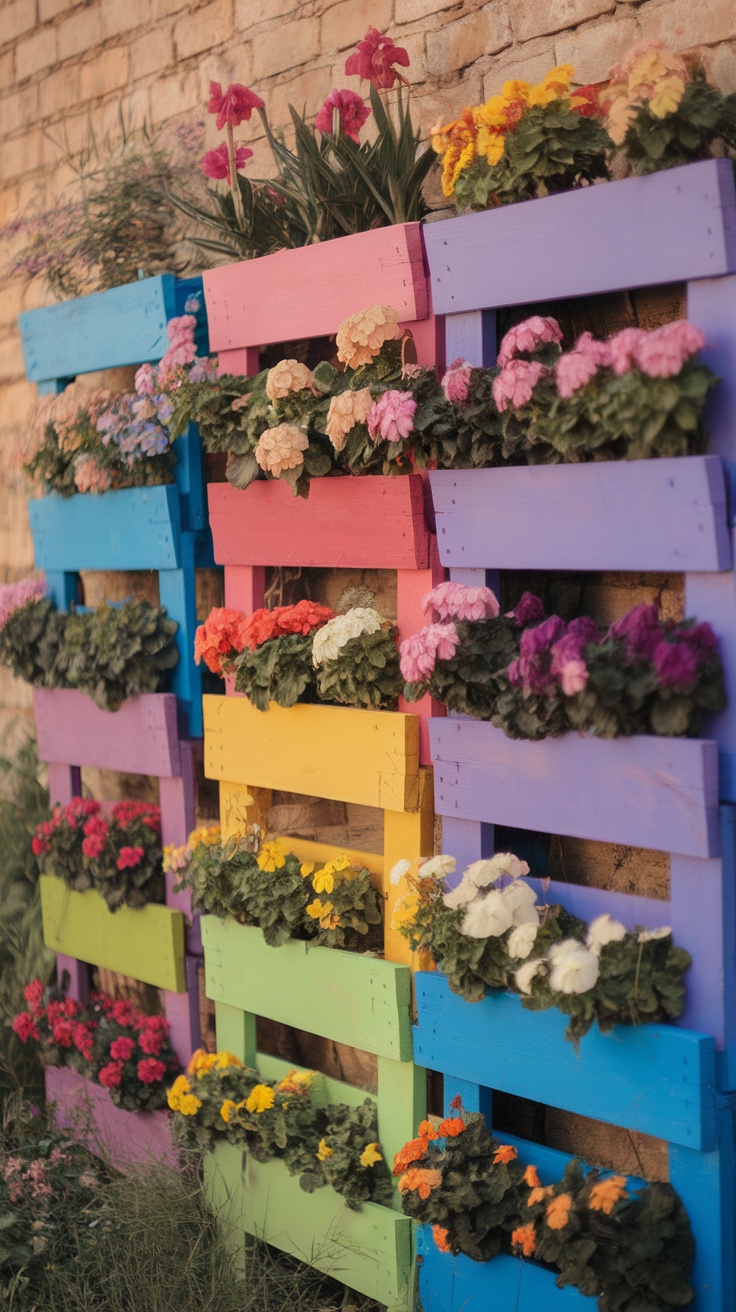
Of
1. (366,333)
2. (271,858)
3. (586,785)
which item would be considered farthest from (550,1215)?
(366,333)

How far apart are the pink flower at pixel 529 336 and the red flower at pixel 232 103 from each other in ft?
4.18

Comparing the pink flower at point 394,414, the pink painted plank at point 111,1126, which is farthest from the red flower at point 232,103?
the pink painted plank at point 111,1126

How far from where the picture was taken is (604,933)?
108 inches

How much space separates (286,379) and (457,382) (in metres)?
0.62

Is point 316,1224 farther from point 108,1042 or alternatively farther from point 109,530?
point 109,530

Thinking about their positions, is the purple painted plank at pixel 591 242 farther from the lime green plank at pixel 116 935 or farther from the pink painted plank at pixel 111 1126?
the pink painted plank at pixel 111 1126

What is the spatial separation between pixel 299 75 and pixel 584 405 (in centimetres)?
204

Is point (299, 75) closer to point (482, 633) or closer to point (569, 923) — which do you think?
point (482, 633)

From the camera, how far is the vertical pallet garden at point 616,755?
8.52 ft

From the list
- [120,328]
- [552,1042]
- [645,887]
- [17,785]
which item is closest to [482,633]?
[645,887]

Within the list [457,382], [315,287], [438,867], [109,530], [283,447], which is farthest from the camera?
[109,530]

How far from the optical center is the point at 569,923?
2924mm

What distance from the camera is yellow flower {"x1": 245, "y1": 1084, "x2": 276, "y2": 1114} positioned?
12.0 ft

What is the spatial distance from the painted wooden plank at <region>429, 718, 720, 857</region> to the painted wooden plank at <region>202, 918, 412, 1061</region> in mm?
586
